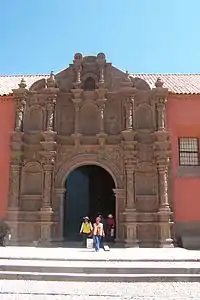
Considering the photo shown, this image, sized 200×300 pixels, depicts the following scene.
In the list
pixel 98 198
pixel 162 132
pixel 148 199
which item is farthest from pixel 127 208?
pixel 162 132

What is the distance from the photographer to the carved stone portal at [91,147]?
1716 cm

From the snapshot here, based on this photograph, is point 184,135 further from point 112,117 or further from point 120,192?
point 120,192

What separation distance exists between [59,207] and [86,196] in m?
2.19

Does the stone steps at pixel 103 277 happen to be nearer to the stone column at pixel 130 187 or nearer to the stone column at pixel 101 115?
the stone column at pixel 130 187

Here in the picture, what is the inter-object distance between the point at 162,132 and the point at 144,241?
5082mm

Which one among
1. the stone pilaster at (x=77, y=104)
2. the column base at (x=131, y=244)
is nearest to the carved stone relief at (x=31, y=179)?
the stone pilaster at (x=77, y=104)

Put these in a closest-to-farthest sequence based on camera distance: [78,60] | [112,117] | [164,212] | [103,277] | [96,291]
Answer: [96,291] < [103,277] < [164,212] < [112,117] < [78,60]

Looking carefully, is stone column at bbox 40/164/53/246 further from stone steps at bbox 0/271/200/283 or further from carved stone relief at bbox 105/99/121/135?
stone steps at bbox 0/271/200/283

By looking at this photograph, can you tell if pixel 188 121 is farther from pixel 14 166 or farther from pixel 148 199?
pixel 14 166

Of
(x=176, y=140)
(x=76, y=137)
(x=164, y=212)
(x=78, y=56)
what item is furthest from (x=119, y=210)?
(x=78, y=56)

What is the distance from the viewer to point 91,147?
18141mm

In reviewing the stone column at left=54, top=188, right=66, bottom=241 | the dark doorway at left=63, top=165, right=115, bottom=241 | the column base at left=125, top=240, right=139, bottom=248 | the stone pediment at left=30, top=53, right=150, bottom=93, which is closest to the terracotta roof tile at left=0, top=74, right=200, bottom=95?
the stone pediment at left=30, top=53, right=150, bottom=93

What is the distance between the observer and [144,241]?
16984 millimetres

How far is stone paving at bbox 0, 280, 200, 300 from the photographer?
822 cm
